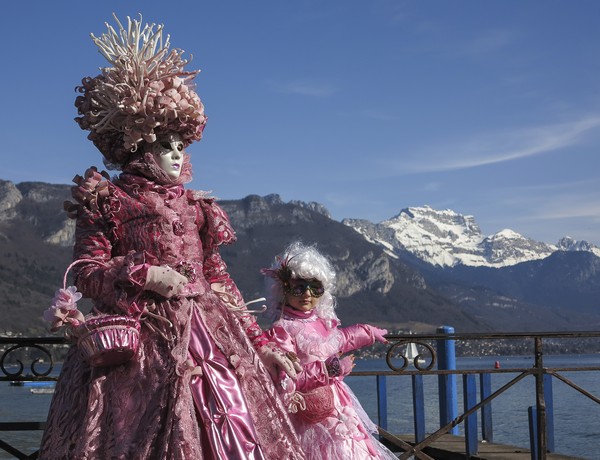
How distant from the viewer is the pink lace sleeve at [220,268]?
3992mm

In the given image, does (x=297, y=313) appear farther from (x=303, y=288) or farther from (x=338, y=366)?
(x=338, y=366)

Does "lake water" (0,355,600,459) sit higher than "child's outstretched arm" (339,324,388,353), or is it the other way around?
"child's outstretched arm" (339,324,388,353)

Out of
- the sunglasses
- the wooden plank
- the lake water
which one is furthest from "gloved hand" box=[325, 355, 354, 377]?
the lake water

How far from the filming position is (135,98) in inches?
149

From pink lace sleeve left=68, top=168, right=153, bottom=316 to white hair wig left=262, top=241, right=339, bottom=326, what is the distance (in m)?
1.38

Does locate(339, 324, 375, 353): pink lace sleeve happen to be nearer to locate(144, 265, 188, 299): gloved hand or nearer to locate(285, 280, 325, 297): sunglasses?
locate(285, 280, 325, 297): sunglasses

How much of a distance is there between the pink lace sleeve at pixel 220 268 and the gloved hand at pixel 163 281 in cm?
41

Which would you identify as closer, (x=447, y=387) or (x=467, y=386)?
(x=467, y=386)

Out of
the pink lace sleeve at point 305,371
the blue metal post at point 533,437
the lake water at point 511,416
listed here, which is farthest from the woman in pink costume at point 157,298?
the lake water at point 511,416

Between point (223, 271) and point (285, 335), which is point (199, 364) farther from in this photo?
point (285, 335)

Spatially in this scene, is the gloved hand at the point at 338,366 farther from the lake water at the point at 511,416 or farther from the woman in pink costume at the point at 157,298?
the lake water at the point at 511,416

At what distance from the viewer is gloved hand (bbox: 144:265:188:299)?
3539 millimetres

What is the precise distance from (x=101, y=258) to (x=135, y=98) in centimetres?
73

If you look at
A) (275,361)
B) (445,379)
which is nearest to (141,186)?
(275,361)
